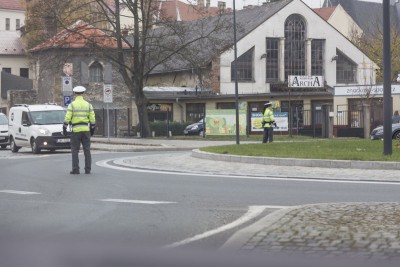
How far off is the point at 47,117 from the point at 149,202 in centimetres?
1795

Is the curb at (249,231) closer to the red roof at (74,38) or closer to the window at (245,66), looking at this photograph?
the red roof at (74,38)

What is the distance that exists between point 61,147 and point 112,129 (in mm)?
23265

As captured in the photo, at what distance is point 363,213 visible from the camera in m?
9.09

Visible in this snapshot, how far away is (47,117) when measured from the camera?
28297 millimetres

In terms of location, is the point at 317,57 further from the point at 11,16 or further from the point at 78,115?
the point at 11,16

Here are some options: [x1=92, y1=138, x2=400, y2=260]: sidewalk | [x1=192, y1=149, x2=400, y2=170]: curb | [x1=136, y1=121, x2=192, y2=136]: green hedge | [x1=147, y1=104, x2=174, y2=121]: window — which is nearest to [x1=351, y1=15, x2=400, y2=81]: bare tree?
[x1=147, y1=104, x2=174, y2=121]: window

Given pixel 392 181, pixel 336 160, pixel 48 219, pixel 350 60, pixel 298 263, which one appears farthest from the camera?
pixel 350 60

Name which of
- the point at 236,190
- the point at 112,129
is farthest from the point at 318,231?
the point at 112,129

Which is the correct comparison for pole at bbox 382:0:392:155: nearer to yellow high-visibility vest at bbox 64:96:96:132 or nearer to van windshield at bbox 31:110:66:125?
yellow high-visibility vest at bbox 64:96:96:132

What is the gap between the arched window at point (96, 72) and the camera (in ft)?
191

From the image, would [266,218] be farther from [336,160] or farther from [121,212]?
[336,160]

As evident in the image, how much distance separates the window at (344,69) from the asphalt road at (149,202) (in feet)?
166

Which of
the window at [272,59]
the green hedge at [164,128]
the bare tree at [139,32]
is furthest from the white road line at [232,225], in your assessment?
the window at [272,59]

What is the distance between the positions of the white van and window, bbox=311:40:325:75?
128ft
